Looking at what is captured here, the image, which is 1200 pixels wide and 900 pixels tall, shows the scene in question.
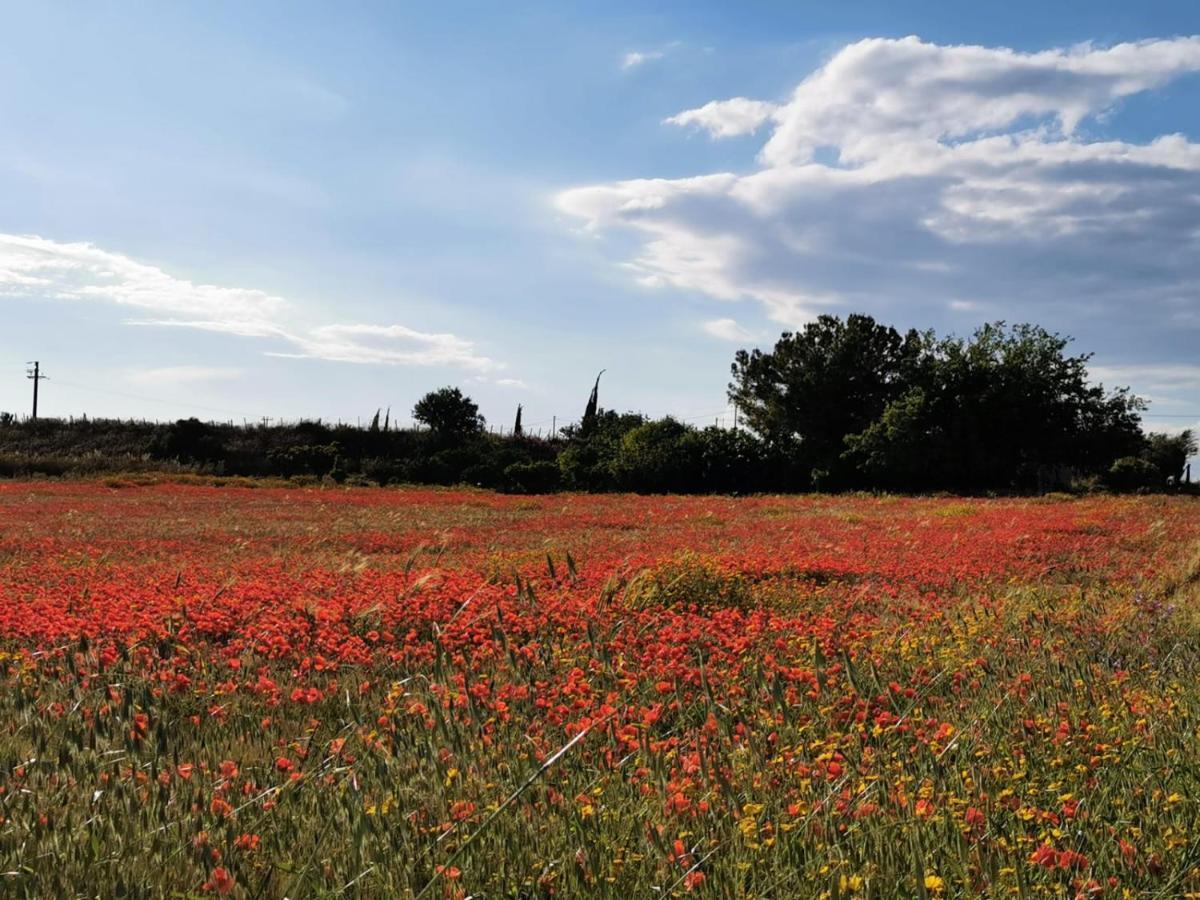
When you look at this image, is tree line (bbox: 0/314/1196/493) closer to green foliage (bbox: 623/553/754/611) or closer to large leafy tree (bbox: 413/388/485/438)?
large leafy tree (bbox: 413/388/485/438)

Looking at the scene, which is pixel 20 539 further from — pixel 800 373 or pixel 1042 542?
pixel 800 373

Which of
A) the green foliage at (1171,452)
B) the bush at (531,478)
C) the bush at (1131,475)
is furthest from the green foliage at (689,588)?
the green foliage at (1171,452)

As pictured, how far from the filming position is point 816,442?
173ft

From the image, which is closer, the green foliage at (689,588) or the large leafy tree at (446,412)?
the green foliage at (689,588)

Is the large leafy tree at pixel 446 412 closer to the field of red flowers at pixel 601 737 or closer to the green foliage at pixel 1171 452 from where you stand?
the green foliage at pixel 1171 452

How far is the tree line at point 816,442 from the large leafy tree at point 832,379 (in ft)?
0.26

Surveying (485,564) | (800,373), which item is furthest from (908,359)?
(485,564)

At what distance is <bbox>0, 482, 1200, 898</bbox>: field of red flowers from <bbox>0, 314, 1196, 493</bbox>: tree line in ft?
117

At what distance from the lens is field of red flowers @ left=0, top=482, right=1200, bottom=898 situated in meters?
3.35

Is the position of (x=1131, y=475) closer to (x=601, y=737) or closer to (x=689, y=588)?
(x=689, y=588)

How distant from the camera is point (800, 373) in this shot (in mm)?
55156

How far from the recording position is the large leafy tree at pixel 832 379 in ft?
176

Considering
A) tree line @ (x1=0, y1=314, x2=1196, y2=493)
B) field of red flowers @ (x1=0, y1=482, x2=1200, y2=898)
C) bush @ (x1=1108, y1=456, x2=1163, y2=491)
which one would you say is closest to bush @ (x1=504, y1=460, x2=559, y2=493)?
tree line @ (x1=0, y1=314, x2=1196, y2=493)

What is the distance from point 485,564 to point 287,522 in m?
11.0
